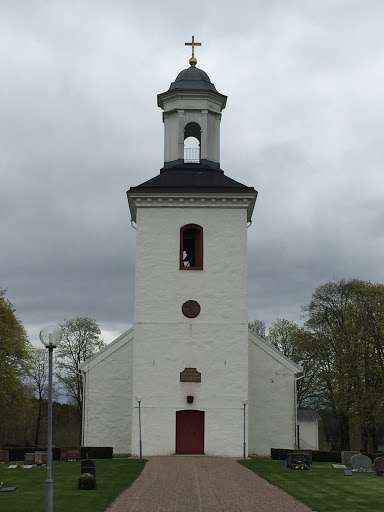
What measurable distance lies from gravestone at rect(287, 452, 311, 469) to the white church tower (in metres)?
3.80

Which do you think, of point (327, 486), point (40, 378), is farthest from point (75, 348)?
point (327, 486)

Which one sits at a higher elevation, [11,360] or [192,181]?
[192,181]

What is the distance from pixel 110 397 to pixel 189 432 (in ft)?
15.3

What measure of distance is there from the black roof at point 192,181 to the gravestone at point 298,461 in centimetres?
1072

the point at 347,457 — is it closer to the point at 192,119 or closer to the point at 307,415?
the point at 192,119

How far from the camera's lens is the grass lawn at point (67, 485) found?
49.3 feet

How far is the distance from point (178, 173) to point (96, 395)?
1027cm

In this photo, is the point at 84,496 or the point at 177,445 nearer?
the point at 84,496

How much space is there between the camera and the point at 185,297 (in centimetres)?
2836

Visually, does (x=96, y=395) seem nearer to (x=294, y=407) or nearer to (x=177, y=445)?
(x=177, y=445)

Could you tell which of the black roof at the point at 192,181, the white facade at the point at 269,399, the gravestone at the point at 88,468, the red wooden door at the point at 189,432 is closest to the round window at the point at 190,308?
the white facade at the point at 269,399

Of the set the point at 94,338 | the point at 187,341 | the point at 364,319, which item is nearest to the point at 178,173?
the point at 187,341

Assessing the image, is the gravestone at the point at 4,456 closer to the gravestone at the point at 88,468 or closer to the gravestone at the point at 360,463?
the gravestone at the point at 88,468

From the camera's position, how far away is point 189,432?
27.5 meters
